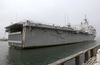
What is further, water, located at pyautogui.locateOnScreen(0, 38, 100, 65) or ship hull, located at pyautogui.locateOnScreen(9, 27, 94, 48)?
ship hull, located at pyautogui.locateOnScreen(9, 27, 94, 48)

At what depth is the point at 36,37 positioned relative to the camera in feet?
39.3

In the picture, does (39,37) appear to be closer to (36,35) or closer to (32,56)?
(36,35)

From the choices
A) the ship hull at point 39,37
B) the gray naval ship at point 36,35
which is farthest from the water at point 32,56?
the gray naval ship at point 36,35

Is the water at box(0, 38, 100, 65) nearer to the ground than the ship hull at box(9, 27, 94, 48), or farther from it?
nearer to the ground

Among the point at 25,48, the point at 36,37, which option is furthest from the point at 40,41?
the point at 25,48

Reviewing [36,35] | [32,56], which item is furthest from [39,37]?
[32,56]

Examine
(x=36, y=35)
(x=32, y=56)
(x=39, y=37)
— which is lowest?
(x=32, y=56)

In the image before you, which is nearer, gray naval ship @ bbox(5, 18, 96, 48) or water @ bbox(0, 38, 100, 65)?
water @ bbox(0, 38, 100, 65)

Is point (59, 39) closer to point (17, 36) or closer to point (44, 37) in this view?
point (44, 37)

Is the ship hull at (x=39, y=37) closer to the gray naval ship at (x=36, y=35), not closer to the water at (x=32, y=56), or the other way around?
the gray naval ship at (x=36, y=35)

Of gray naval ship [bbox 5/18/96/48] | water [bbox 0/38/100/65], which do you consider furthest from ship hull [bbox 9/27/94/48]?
water [bbox 0/38/100/65]

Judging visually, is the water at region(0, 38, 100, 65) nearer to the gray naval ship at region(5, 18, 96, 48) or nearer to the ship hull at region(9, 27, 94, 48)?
the ship hull at region(9, 27, 94, 48)

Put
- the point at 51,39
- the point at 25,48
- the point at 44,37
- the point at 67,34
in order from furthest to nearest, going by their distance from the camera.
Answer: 1. the point at 67,34
2. the point at 51,39
3. the point at 44,37
4. the point at 25,48

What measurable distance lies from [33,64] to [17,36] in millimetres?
9632
